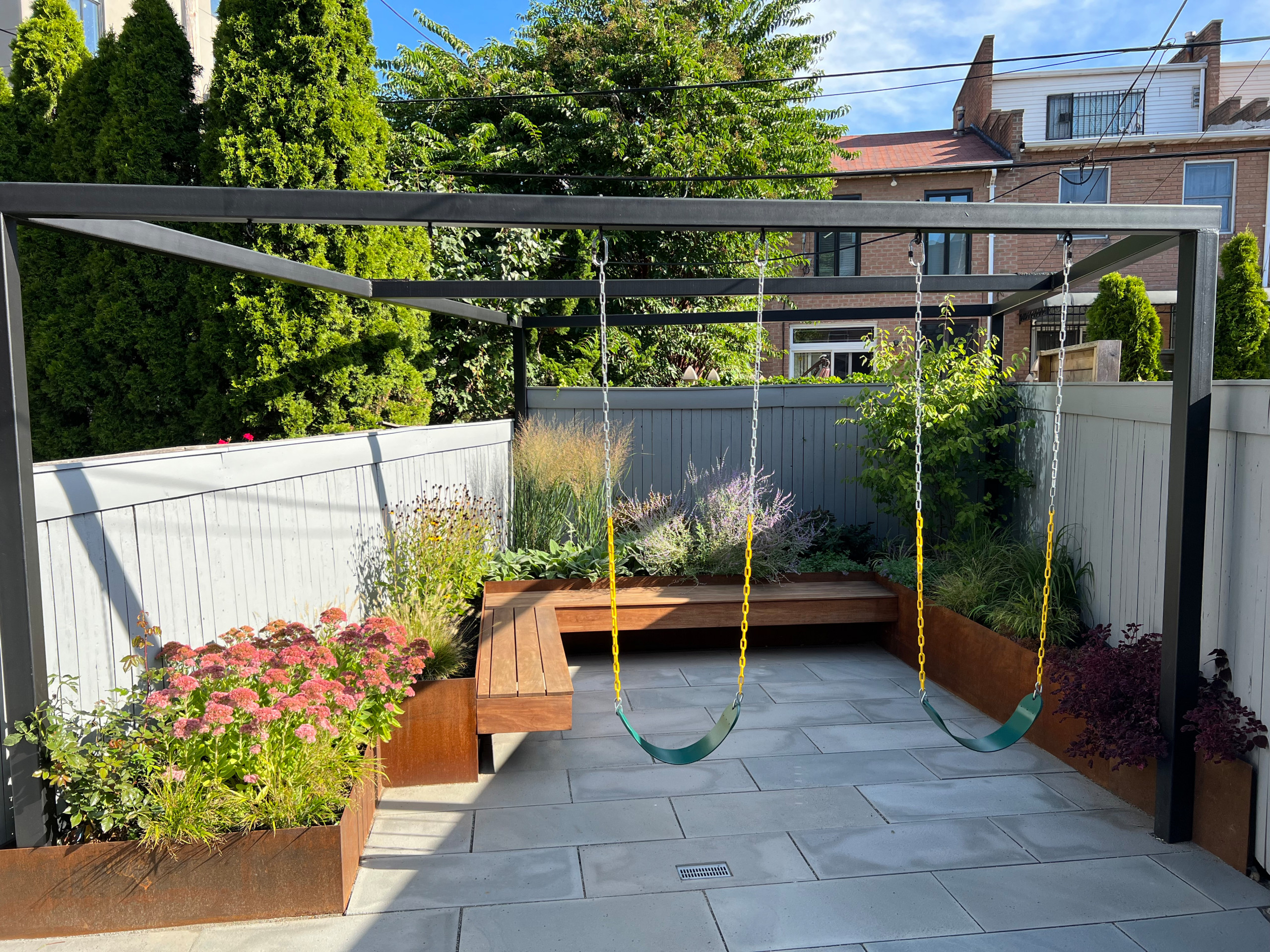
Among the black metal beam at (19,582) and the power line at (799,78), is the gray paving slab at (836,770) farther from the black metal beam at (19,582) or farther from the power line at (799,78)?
the power line at (799,78)

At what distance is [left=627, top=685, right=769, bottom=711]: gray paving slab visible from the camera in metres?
4.47

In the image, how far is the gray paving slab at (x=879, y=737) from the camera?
385 centimetres

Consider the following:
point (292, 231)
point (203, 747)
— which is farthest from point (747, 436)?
point (203, 747)

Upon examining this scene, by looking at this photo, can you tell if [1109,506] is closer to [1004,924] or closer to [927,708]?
[927,708]

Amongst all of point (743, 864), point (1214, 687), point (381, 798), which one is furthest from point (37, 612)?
point (1214, 687)

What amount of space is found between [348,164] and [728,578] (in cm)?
444

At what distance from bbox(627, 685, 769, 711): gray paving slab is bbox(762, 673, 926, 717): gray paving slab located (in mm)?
105

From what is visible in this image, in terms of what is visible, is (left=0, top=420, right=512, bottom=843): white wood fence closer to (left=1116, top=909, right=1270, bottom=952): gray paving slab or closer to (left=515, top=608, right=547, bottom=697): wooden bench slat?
(left=515, top=608, right=547, bottom=697): wooden bench slat

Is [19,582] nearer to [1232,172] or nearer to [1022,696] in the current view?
[1022,696]

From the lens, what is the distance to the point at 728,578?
227 inches

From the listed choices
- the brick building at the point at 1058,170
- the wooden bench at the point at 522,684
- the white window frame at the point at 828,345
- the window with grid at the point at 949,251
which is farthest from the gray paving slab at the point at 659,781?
the window with grid at the point at 949,251

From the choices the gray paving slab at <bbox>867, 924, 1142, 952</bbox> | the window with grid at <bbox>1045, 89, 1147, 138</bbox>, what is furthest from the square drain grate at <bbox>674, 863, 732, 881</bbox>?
the window with grid at <bbox>1045, 89, 1147, 138</bbox>

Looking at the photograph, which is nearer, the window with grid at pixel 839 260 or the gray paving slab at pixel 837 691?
the gray paving slab at pixel 837 691

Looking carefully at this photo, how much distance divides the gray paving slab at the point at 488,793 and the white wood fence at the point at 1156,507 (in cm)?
256
